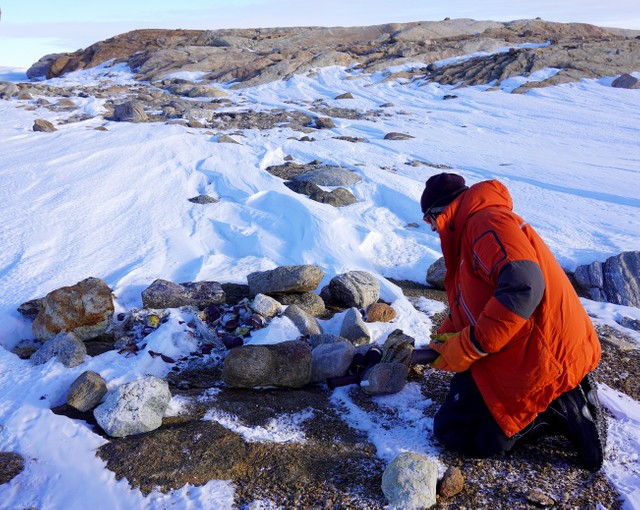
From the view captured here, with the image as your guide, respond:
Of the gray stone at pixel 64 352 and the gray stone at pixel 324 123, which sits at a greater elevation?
the gray stone at pixel 324 123

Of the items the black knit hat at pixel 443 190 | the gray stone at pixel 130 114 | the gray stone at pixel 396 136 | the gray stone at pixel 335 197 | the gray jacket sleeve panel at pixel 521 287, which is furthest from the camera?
the gray stone at pixel 130 114

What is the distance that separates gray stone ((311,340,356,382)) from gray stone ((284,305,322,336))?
0.41 m

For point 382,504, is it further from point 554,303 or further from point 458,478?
point 554,303

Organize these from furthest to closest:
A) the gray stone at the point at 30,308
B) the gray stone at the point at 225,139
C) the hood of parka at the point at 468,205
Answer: the gray stone at the point at 225,139, the gray stone at the point at 30,308, the hood of parka at the point at 468,205

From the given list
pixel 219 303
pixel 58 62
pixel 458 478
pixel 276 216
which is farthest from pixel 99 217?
pixel 58 62

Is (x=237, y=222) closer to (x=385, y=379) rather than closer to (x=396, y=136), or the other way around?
(x=385, y=379)

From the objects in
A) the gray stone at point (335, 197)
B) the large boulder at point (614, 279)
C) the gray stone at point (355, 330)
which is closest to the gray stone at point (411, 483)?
the gray stone at point (355, 330)

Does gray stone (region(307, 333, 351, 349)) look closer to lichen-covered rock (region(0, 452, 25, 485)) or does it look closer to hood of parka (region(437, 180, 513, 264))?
hood of parka (region(437, 180, 513, 264))

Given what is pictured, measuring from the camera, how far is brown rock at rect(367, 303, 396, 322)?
4.23m

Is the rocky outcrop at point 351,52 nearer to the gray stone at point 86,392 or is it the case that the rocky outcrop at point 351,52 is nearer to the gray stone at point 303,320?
the gray stone at point 303,320

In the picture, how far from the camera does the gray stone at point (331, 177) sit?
8.02 m

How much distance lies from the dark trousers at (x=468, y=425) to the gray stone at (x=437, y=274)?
259 cm

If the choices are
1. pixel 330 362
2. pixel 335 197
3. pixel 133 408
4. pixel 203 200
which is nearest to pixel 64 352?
pixel 133 408

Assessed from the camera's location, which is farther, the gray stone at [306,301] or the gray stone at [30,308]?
the gray stone at [306,301]
